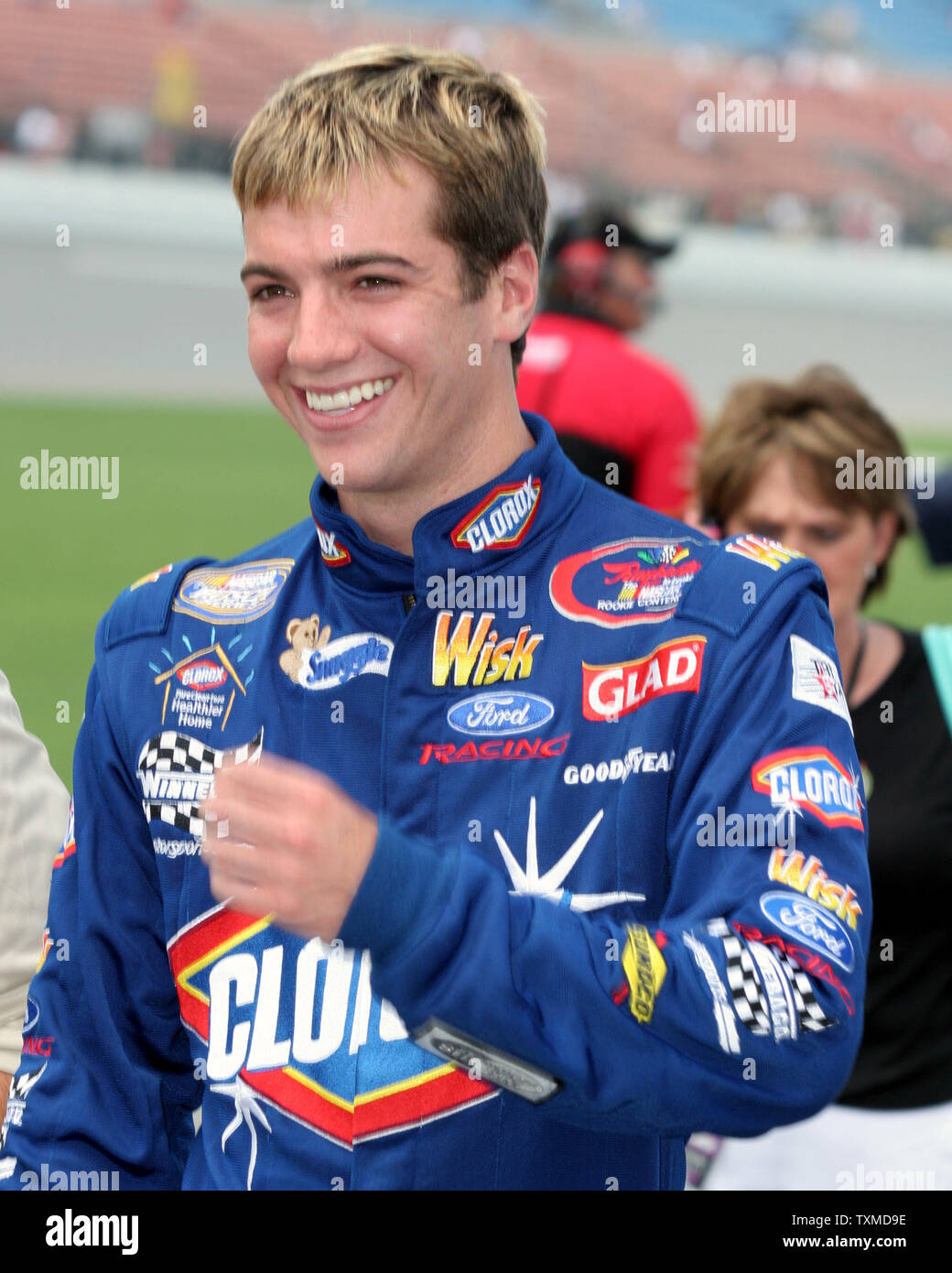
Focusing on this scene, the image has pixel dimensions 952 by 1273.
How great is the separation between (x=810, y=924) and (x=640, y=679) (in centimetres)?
30

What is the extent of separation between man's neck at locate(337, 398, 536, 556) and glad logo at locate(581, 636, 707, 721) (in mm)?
239

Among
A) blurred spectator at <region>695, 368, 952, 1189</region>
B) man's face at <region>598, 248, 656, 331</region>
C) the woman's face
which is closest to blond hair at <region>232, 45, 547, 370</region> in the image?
blurred spectator at <region>695, 368, 952, 1189</region>

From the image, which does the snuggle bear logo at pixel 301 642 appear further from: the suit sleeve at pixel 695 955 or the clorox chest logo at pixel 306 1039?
the suit sleeve at pixel 695 955

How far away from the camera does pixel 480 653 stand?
164 cm

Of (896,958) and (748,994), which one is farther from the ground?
(748,994)

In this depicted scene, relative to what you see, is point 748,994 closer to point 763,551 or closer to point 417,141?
point 763,551

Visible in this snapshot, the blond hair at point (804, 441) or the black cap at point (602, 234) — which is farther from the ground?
the black cap at point (602, 234)

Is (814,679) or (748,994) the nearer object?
(748,994)

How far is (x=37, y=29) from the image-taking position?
2039cm

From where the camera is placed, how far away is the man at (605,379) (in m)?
4.30

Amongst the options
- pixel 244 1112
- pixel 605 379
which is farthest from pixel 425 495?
pixel 605 379

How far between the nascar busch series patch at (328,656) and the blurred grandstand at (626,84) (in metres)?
17.6
